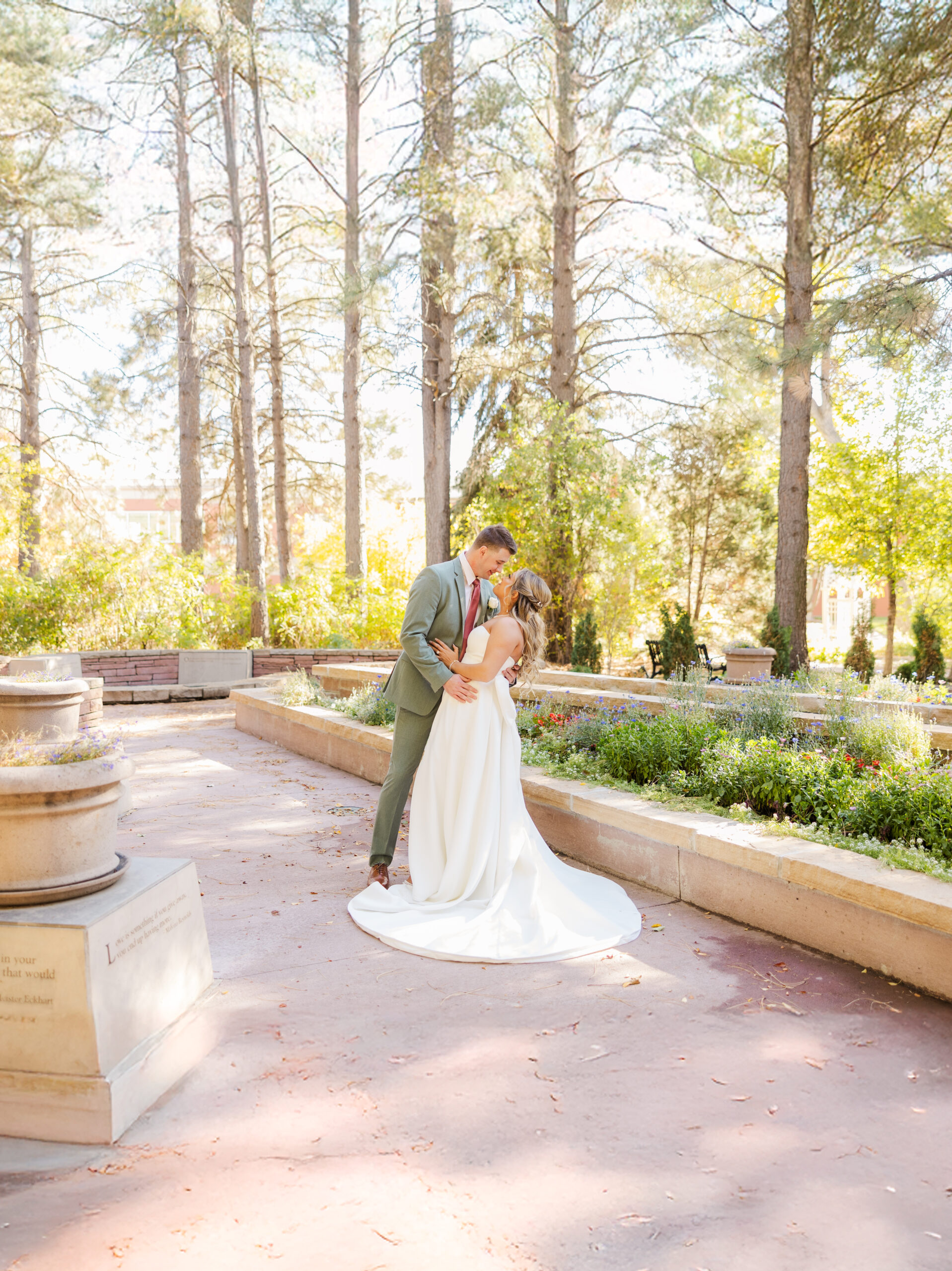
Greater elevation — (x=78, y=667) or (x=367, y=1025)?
(x=78, y=667)

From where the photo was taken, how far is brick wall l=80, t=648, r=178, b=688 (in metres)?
13.4

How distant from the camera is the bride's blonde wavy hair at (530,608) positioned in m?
4.50

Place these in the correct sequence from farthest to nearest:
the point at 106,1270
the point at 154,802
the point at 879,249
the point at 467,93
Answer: the point at 467,93 → the point at 879,249 → the point at 154,802 → the point at 106,1270

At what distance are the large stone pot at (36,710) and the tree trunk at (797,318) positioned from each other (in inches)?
411

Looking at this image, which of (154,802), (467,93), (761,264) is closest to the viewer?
(154,802)

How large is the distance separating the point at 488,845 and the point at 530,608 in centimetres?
122

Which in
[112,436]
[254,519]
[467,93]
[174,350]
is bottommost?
[254,519]

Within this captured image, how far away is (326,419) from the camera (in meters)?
23.7

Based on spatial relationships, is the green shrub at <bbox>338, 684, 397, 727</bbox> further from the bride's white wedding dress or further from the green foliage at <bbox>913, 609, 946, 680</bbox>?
the green foliage at <bbox>913, 609, 946, 680</bbox>

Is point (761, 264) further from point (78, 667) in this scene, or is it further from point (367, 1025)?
point (367, 1025)

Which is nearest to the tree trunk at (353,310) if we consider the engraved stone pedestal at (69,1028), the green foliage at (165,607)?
the green foliage at (165,607)

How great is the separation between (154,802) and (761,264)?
39.3 feet

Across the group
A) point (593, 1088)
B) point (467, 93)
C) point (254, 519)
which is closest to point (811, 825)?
point (593, 1088)

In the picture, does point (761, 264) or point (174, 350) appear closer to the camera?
point (761, 264)
